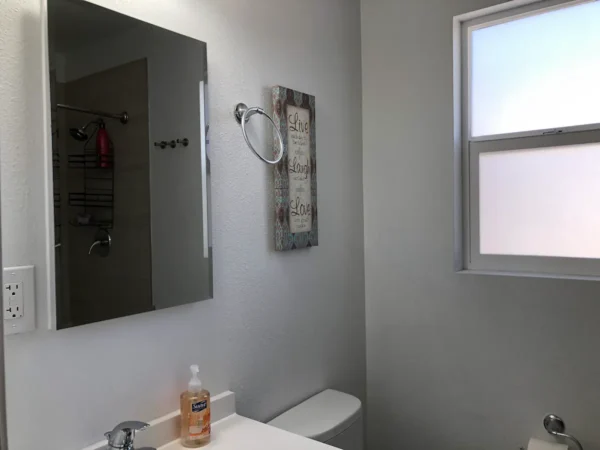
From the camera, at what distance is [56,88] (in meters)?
1.02

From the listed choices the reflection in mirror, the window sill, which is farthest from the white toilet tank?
the window sill

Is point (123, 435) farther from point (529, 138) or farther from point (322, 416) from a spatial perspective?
point (529, 138)

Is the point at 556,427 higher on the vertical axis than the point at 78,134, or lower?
lower

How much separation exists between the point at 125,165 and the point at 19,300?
0.39 metres

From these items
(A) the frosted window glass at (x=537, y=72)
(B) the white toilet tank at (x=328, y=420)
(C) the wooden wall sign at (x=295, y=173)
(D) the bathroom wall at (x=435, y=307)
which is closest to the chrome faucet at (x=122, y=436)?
(B) the white toilet tank at (x=328, y=420)

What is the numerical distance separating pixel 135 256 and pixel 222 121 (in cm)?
48

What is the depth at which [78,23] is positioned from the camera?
3.47ft

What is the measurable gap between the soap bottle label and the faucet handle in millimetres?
169

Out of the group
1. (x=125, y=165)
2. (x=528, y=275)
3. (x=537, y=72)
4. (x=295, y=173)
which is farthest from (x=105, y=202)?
(x=537, y=72)

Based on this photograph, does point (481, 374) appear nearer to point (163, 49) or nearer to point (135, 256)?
point (135, 256)

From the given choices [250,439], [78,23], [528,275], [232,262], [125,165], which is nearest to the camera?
[78,23]

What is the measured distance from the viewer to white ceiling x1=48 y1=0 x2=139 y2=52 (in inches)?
40.0

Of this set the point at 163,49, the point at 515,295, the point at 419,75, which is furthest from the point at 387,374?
the point at 163,49

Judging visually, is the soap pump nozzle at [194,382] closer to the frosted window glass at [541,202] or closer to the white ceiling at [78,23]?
the white ceiling at [78,23]
